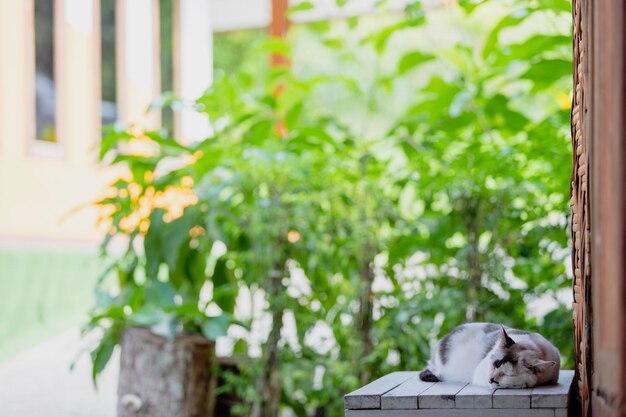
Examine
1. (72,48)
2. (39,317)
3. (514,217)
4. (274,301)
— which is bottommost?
(39,317)

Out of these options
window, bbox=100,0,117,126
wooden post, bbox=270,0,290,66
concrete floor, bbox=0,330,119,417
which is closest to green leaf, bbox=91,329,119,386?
concrete floor, bbox=0,330,119,417

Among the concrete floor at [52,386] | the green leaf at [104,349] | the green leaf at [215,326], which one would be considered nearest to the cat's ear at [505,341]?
the green leaf at [215,326]

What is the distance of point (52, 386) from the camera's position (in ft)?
14.2

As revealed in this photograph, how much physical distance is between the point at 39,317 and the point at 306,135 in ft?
11.1

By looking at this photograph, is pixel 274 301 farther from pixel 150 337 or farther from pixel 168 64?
pixel 168 64

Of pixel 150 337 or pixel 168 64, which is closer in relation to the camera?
pixel 150 337

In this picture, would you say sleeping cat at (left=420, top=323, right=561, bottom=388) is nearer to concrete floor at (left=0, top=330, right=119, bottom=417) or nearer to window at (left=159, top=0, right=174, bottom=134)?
concrete floor at (left=0, top=330, right=119, bottom=417)

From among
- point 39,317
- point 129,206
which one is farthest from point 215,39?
point 129,206

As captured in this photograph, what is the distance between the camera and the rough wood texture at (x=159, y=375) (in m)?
2.58

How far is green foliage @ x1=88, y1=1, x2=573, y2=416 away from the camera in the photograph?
233 cm

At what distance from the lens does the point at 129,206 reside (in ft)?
9.12

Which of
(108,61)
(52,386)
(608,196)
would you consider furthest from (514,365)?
(108,61)

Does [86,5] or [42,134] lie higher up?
[86,5]

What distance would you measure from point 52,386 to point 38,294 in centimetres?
128
